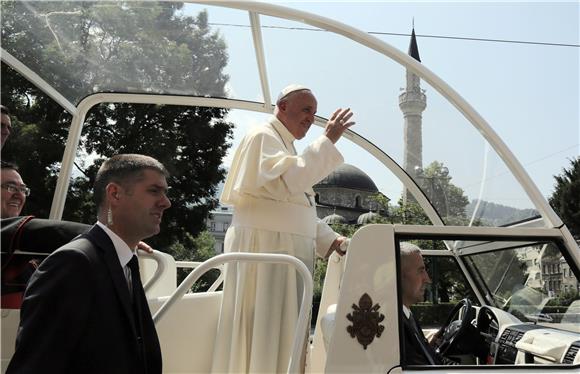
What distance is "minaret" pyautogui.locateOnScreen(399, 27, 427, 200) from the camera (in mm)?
3817

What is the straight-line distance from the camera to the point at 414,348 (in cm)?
236

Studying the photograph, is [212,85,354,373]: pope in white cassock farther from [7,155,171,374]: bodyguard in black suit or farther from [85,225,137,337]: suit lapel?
[85,225,137,337]: suit lapel

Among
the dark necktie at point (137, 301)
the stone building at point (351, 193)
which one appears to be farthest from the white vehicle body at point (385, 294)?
the stone building at point (351, 193)

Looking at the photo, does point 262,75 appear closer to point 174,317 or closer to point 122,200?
point 174,317

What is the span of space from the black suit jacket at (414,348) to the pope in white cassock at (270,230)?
808 millimetres

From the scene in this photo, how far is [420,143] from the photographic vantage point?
4.59 metres

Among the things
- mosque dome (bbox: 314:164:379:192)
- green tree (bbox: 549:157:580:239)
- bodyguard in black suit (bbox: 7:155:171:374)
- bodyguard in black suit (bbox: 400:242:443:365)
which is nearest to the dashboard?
bodyguard in black suit (bbox: 400:242:443:365)

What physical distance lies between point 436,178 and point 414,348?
232 cm

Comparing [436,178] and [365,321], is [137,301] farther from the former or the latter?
[436,178]

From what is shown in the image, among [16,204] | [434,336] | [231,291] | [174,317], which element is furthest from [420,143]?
[16,204]

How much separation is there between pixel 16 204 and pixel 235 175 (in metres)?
1.24

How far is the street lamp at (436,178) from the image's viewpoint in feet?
14.2

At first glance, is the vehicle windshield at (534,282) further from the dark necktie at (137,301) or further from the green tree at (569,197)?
the green tree at (569,197)

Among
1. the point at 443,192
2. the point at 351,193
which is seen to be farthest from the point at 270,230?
the point at 351,193
